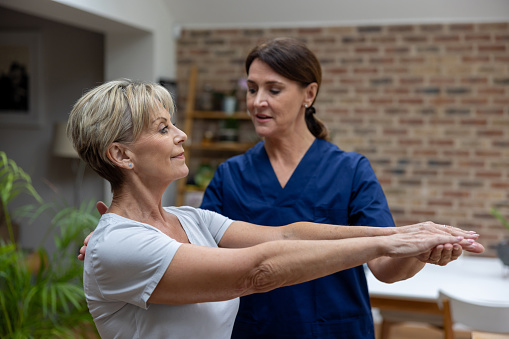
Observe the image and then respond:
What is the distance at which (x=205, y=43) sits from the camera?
5.46m

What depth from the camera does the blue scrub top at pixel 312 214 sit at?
1744mm

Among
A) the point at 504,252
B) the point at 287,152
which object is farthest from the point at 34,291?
the point at 504,252

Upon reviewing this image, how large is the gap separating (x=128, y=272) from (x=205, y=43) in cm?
456

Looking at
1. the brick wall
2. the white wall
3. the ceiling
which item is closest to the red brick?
the brick wall

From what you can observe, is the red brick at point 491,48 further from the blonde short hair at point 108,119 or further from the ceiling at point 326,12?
the blonde short hair at point 108,119

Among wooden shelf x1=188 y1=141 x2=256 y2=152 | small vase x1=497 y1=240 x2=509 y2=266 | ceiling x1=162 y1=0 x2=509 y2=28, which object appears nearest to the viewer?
small vase x1=497 y1=240 x2=509 y2=266

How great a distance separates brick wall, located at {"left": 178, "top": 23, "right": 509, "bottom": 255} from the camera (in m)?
4.80

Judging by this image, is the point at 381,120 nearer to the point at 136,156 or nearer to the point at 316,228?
the point at 316,228

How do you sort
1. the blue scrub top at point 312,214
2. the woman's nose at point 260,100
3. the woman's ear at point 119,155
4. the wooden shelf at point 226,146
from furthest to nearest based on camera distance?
1. the wooden shelf at point 226,146
2. the woman's nose at point 260,100
3. the blue scrub top at point 312,214
4. the woman's ear at point 119,155

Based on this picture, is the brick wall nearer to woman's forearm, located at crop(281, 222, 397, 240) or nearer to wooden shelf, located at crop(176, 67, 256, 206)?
wooden shelf, located at crop(176, 67, 256, 206)

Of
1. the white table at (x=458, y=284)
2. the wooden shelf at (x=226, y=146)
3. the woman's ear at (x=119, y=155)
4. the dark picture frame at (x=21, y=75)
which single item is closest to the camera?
the woman's ear at (x=119, y=155)

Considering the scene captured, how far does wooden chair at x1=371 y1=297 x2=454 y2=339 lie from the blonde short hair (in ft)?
6.38

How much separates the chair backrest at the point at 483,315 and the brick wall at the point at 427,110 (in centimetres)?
255

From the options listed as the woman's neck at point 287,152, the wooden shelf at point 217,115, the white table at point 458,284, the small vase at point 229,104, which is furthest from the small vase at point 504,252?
the small vase at point 229,104
